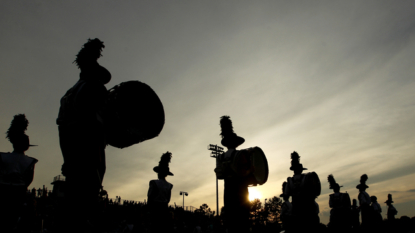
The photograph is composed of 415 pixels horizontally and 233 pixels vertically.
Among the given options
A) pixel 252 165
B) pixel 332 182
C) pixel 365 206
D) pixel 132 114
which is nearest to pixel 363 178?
pixel 365 206

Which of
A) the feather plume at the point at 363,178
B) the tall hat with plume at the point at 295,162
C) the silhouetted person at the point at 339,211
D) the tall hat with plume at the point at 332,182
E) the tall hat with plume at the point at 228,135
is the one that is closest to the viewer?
the tall hat with plume at the point at 228,135

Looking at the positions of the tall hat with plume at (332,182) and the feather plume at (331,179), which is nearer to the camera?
the tall hat with plume at (332,182)

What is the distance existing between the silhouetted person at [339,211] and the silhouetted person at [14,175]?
1230 centimetres

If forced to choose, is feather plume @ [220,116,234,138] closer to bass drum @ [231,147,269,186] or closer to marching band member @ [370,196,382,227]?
bass drum @ [231,147,269,186]

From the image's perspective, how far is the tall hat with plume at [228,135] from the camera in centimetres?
800

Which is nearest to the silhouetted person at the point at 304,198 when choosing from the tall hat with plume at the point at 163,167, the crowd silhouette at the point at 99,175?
the crowd silhouette at the point at 99,175

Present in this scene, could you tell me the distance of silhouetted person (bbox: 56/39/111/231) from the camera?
2877 millimetres

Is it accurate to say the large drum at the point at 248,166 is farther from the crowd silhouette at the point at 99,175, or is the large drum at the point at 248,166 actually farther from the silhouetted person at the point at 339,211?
the silhouetted person at the point at 339,211

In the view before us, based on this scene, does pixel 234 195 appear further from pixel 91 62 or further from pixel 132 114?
pixel 91 62

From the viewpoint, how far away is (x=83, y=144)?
308cm

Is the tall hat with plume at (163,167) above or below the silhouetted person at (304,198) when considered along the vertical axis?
above

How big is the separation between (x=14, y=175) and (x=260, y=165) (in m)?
6.09

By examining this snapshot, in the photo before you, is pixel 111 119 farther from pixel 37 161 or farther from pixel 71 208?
pixel 37 161

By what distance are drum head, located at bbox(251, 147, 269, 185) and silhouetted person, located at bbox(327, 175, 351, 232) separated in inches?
258
